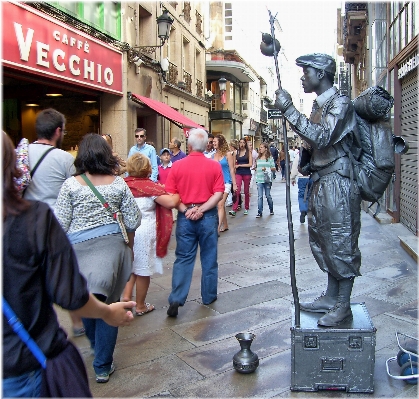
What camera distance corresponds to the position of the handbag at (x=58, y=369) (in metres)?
1.60

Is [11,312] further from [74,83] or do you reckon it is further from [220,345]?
[74,83]

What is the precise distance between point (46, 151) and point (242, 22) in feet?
109

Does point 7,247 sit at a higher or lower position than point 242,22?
lower

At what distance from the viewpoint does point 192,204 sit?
16.5ft

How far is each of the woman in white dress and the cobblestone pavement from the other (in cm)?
39

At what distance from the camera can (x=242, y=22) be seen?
3494 centimetres

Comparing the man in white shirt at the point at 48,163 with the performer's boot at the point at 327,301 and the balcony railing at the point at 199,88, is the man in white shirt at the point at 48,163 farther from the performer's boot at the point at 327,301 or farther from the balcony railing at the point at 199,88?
the balcony railing at the point at 199,88

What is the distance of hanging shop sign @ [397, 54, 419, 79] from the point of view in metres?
7.96

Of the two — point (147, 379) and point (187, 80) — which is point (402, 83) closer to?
point (147, 379)

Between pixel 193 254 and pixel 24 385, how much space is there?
11.4 ft

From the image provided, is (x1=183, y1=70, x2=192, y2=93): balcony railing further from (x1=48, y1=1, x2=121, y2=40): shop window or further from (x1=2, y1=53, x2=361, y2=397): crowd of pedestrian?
(x1=2, y1=53, x2=361, y2=397): crowd of pedestrian


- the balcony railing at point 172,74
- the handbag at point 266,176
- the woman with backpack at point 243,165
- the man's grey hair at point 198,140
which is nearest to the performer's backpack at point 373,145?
the man's grey hair at point 198,140

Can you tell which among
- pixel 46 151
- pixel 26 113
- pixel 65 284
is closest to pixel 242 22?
pixel 26 113

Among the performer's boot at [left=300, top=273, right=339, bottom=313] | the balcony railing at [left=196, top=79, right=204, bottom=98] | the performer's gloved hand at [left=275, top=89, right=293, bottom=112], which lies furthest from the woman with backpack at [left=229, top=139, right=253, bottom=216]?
the balcony railing at [left=196, top=79, right=204, bottom=98]
